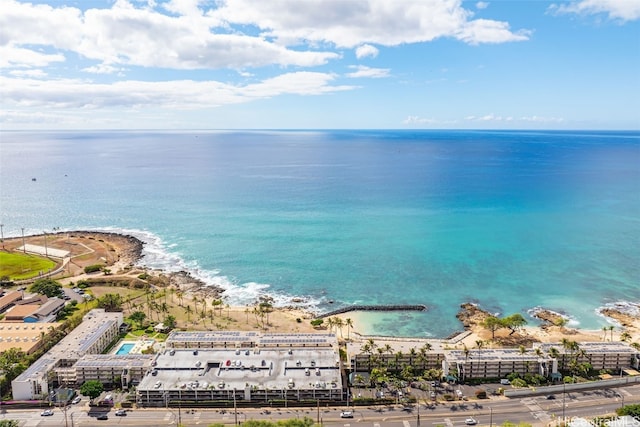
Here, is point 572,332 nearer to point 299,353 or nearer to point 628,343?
point 628,343

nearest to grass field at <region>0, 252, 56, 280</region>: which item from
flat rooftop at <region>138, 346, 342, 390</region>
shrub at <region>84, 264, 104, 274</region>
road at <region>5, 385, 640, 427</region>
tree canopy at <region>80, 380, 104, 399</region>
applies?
shrub at <region>84, 264, 104, 274</region>

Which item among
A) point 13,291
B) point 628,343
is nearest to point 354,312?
point 628,343

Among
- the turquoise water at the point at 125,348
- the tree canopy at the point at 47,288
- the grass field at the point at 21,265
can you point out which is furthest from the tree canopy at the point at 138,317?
the grass field at the point at 21,265

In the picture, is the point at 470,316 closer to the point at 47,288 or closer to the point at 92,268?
the point at 47,288

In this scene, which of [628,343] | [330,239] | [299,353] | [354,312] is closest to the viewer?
[299,353]

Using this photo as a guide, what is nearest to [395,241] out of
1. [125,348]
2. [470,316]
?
[470,316]

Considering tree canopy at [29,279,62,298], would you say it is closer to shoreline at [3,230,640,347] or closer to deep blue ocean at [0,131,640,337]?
shoreline at [3,230,640,347]
